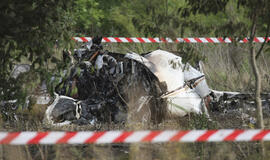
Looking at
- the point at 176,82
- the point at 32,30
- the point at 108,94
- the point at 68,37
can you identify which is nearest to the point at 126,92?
the point at 108,94

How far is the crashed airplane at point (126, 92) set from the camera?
5.22 meters

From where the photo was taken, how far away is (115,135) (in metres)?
3.17

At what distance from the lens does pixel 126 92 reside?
5312 mm

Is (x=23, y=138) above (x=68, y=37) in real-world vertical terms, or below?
below

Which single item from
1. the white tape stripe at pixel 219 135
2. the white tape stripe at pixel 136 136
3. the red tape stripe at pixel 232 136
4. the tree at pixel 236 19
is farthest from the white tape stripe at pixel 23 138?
the tree at pixel 236 19

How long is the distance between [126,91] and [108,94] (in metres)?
0.27

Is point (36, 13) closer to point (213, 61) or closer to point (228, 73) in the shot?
point (228, 73)

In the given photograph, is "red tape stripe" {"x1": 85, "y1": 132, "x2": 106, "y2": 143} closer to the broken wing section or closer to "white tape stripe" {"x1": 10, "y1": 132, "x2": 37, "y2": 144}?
"white tape stripe" {"x1": 10, "y1": 132, "x2": 37, "y2": 144}

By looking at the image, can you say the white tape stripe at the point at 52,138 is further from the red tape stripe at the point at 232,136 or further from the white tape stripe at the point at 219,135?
the red tape stripe at the point at 232,136

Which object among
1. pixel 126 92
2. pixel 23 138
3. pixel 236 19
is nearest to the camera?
pixel 23 138

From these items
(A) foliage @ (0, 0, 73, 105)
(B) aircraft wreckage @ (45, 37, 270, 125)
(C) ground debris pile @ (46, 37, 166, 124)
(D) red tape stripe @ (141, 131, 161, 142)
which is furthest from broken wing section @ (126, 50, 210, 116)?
(D) red tape stripe @ (141, 131, 161, 142)

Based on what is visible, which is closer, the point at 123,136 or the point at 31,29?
the point at 123,136

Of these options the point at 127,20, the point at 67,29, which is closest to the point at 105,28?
the point at 127,20

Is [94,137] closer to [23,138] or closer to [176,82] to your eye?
[23,138]
